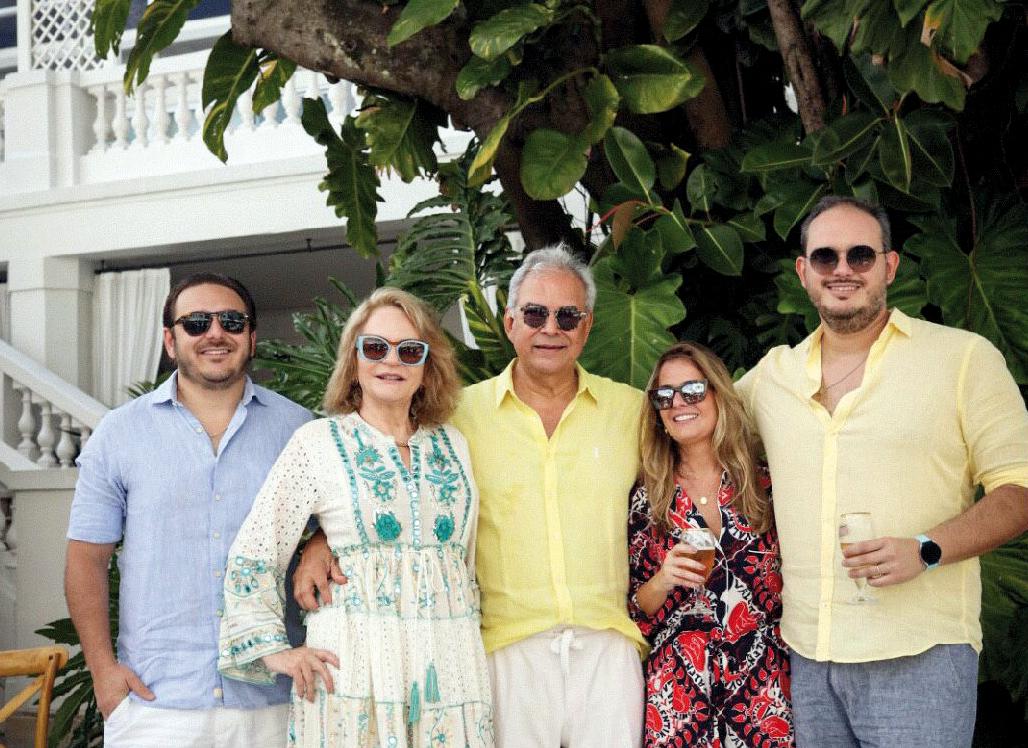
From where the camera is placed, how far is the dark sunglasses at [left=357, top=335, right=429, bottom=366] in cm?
273

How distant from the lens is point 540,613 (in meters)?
2.78

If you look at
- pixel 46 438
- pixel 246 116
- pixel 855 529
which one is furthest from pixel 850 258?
pixel 46 438

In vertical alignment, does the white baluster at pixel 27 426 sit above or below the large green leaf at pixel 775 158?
below

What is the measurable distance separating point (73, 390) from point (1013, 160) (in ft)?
20.2

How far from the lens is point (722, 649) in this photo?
2701mm

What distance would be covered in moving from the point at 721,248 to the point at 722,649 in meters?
1.72

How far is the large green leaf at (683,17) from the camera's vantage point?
423 centimetres

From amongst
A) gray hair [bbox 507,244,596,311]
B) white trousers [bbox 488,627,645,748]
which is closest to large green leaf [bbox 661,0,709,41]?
gray hair [bbox 507,244,596,311]

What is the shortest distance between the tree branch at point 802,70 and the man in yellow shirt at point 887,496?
5.06 ft

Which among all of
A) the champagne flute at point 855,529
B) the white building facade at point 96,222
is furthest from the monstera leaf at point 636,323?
the white building facade at point 96,222

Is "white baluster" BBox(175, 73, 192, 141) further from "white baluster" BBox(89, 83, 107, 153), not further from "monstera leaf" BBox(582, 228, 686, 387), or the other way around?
"monstera leaf" BBox(582, 228, 686, 387)

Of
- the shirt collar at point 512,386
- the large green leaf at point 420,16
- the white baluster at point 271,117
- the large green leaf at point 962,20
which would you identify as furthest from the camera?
the white baluster at point 271,117

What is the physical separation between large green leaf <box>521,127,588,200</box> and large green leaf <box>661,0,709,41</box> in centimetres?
52

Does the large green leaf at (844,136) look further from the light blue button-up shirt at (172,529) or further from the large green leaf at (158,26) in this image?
the large green leaf at (158,26)
